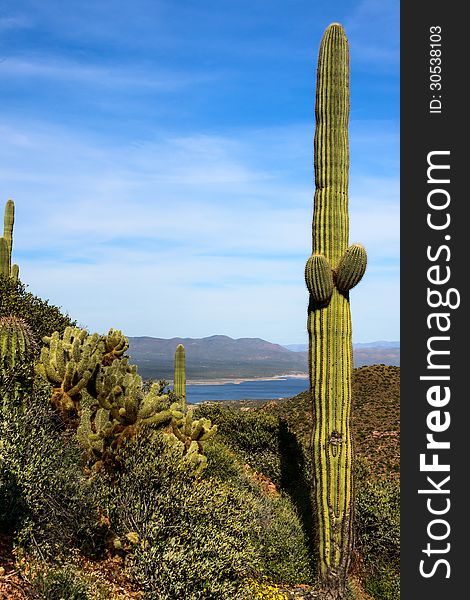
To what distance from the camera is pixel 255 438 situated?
18.5 metres

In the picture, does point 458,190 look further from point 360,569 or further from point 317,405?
point 360,569

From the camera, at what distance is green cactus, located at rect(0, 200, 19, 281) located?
66.5 feet

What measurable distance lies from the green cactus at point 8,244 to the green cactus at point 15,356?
617 centimetres

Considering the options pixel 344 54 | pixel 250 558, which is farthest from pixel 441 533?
pixel 344 54

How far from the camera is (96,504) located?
9047 millimetres

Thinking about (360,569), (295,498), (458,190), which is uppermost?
(458,190)

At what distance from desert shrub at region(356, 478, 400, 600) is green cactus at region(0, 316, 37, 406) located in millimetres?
7428

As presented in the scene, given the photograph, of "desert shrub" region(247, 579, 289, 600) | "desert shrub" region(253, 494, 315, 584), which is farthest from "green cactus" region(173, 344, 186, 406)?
"desert shrub" region(247, 579, 289, 600)

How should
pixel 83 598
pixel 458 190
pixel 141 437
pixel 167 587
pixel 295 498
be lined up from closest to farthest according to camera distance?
pixel 83 598, pixel 167 587, pixel 458 190, pixel 141 437, pixel 295 498

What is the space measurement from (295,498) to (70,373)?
19.5 ft

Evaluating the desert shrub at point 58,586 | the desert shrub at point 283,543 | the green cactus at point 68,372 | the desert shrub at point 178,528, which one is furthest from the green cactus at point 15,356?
the desert shrub at point 283,543

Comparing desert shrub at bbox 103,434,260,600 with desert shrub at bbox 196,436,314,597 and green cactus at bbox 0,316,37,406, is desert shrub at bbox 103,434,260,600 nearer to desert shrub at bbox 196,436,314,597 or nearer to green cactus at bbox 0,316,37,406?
desert shrub at bbox 196,436,314,597

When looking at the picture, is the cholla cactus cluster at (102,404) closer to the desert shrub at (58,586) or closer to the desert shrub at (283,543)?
the desert shrub at (283,543)

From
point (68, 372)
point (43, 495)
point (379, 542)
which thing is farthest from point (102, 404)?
point (379, 542)
